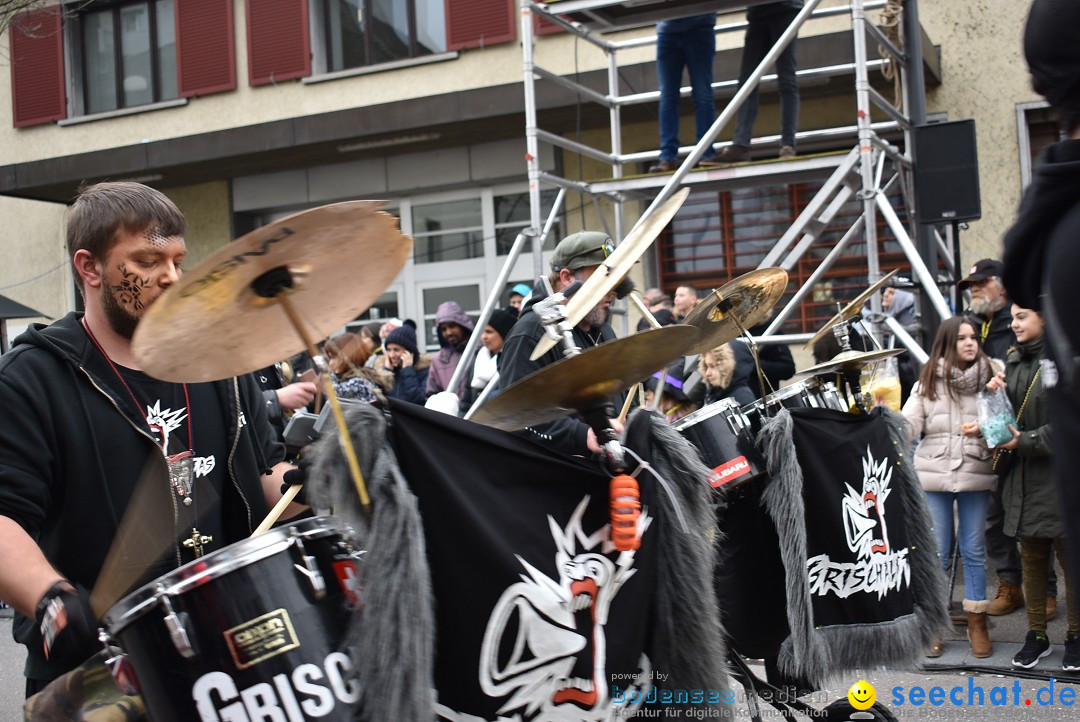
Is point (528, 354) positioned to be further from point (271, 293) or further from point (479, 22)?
point (479, 22)

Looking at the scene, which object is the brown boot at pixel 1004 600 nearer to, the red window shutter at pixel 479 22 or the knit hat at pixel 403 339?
the knit hat at pixel 403 339

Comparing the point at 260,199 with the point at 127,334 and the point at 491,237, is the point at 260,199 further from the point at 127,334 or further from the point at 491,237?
the point at 127,334

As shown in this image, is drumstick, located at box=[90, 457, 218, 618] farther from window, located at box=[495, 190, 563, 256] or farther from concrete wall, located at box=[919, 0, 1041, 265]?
window, located at box=[495, 190, 563, 256]

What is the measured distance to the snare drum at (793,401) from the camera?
13.5 feet

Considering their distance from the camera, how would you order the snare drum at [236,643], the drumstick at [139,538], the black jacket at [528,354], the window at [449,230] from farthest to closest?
the window at [449,230]
the black jacket at [528,354]
the drumstick at [139,538]
the snare drum at [236,643]

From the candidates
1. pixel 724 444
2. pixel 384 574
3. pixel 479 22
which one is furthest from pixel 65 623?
pixel 479 22

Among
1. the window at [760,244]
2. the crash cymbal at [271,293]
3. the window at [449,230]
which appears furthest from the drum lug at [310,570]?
the window at [449,230]

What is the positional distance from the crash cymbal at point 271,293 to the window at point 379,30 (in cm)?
1150

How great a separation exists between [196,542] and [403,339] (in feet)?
21.2

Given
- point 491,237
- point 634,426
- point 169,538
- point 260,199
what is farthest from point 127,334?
point 260,199

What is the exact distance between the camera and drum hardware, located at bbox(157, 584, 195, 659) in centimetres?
220

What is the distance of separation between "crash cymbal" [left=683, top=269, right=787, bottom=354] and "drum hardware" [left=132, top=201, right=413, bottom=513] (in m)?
1.34

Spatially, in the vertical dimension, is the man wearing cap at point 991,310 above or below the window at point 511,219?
below

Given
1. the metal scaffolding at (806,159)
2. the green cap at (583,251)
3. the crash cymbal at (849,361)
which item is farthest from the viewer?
the metal scaffolding at (806,159)
